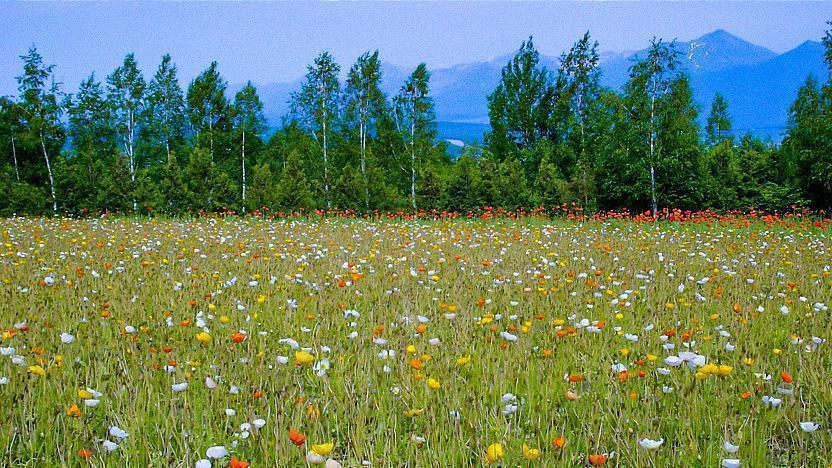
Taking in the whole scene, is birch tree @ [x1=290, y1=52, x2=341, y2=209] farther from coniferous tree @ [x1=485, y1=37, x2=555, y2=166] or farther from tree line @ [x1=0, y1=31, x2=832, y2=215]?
coniferous tree @ [x1=485, y1=37, x2=555, y2=166]

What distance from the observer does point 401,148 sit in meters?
31.5

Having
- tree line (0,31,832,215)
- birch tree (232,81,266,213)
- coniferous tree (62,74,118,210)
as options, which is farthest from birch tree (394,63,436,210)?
coniferous tree (62,74,118,210)

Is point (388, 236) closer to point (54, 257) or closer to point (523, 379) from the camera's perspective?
point (54, 257)

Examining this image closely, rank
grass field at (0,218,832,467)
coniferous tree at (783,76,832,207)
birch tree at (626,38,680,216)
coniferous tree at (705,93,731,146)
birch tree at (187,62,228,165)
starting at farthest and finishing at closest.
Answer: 1. coniferous tree at (705,93,731,146)
2. birch tree at (187,62,228,165)
3. coniferous tree at (783,76,832,207)
4. birch tree at (626,38,680,216)
5. grass field at (0,218,832,467)

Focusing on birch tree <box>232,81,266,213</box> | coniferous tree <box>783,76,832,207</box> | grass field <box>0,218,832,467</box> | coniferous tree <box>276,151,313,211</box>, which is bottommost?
grass field <box>0,218,832,467</box>

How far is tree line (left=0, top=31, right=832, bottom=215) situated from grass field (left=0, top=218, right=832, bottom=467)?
14225mm

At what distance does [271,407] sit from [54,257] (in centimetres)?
611

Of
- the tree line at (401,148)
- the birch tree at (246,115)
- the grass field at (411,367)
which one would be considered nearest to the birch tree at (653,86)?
the tree line at (401,148)

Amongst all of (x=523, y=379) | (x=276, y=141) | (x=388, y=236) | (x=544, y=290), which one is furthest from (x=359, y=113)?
(x=523, y=379)

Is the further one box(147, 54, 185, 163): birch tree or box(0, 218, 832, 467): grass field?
box(147, 54, 185, 163): birch tree

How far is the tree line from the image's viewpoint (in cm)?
1980

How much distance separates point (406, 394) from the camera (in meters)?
2.67

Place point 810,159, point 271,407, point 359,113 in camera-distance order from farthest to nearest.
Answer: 1. point 359,113
2. point 810,159
3. point 271,407

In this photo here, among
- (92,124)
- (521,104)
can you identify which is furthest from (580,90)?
(92,124)
